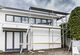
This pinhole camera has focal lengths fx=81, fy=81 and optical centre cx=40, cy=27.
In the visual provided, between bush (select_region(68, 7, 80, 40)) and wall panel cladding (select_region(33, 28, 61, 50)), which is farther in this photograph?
wall panel cladding (select_region(33, 28, 61, 50))

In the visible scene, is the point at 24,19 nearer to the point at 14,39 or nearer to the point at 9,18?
the point at 9,18

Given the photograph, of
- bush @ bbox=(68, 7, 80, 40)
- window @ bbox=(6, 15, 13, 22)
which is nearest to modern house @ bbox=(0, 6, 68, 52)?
window @ bbox=(6, 15, 13, 22)

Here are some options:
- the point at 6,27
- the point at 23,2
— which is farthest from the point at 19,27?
the point at 23,2

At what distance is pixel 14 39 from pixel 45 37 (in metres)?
4.21

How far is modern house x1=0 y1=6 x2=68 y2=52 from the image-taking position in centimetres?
952

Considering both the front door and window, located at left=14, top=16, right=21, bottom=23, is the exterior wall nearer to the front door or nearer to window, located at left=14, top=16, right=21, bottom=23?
the front door

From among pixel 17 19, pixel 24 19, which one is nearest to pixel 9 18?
pixel 17 19

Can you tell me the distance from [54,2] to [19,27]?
293 inches

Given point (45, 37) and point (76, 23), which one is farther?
point (45, 37)

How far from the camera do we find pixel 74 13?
33.6 ft

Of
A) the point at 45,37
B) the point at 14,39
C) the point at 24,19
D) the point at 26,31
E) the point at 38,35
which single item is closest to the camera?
the point at 14,39

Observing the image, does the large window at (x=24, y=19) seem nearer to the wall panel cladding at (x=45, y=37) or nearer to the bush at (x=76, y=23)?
the wall panel cladding at (x=45, y=37)

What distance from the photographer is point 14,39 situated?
9977 mm

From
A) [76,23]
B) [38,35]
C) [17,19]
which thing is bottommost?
[38,35]
